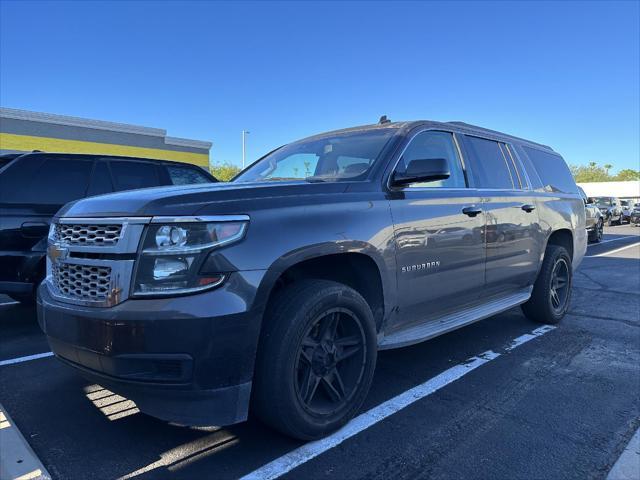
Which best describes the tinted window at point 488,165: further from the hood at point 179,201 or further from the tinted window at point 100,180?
the tinted window at point 100,180

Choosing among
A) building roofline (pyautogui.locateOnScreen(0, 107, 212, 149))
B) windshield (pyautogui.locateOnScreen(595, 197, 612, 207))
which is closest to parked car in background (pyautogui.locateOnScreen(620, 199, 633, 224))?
windshield (pyautogui.locateOnScreen(595, 197, 612, 207))

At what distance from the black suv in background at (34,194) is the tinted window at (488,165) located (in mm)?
4011

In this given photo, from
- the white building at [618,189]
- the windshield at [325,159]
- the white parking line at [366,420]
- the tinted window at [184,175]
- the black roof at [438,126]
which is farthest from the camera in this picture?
the white building at [618,189]

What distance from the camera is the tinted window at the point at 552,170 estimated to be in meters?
5.40

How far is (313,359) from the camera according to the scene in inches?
105

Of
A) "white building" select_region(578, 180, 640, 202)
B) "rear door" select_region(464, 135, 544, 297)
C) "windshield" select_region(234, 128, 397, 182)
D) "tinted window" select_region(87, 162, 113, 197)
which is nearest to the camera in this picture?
"windshield" select_region(234, 128, 397, 182)

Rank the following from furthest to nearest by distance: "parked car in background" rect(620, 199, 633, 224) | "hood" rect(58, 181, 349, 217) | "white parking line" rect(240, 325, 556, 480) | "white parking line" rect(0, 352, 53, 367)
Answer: "parked car in background" rect(620, 199, 633, 224) → "white parking line" rect(0, 352, 53, 367) → "white parking line" rect(240, 325, 556, 480) → "hood" rect(58, 181, 349, 217)

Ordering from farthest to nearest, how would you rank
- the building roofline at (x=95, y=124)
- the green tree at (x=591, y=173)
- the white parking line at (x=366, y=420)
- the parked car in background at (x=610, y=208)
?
the green tree at (x=591, y=173) → the parked car in background at (x=610, y=208) → the building roofline at (x=95, y=124) → the white parking line at (x=366, y=420)

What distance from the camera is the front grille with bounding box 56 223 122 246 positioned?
2.31 metres

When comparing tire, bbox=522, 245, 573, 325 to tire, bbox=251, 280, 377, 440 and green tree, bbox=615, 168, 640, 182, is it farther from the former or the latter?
green tree, bbox=615, 168, 640, 182

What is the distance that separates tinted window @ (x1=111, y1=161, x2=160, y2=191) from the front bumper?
3597mm

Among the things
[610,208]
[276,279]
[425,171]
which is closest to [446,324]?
[425,171]

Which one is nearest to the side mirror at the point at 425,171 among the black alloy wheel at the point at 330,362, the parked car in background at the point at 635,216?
the black alloy wheel at the point at 330,362

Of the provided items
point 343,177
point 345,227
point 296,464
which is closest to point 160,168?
point 343,177
